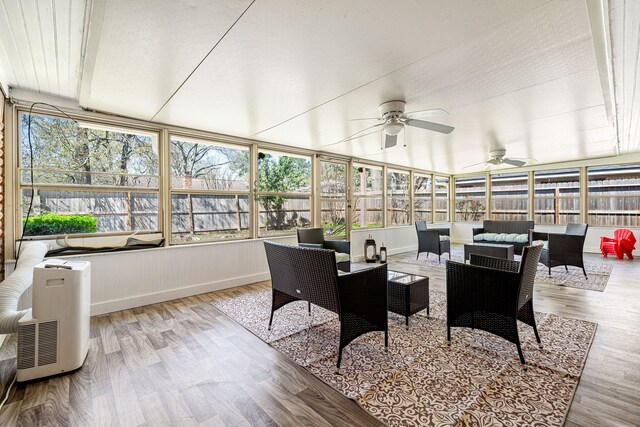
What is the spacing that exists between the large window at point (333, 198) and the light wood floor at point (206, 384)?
3.34m

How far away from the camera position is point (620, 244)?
5949 mm

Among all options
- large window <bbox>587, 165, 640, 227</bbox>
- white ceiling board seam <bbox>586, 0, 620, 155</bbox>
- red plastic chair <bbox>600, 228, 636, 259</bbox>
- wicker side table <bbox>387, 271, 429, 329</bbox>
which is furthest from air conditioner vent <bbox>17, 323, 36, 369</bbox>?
large window <bbox>587, 165, 640, 227</bbox>

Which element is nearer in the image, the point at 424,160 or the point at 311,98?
the point at 311,98

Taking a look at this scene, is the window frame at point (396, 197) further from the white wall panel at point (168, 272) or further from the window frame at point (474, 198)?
the white wall panel at point (168, 272)

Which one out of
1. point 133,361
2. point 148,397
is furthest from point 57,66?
point 148,397

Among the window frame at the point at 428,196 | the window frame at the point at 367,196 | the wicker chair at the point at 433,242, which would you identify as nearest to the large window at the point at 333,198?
the window frame at the point at 367,196

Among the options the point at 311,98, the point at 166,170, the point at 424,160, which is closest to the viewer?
the point at 311,98

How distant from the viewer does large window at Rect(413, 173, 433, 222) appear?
8250mm

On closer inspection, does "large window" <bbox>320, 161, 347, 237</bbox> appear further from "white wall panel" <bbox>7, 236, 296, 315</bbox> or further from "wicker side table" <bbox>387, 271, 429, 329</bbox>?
"wicker side table" <bbox>387, 271, 429, 329</bbox>

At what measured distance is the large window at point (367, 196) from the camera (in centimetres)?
660

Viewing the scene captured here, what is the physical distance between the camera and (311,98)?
2902 millimetres

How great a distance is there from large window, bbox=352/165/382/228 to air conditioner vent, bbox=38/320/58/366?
5.27 meters

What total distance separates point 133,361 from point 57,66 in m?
2.56

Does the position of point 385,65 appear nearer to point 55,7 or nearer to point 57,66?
point 55,7
